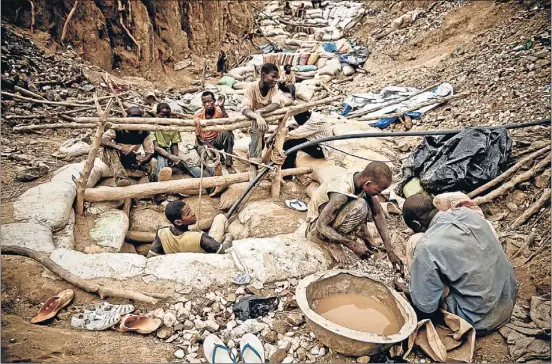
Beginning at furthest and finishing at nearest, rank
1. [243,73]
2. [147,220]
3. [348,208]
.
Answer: [243,73], [147,220], [348,208]

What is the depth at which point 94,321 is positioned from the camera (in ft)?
8.59

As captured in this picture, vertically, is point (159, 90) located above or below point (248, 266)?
above

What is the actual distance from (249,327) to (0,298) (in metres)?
1.71

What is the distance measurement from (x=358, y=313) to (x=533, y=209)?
226 centimetres

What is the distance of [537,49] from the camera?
6.41 meters

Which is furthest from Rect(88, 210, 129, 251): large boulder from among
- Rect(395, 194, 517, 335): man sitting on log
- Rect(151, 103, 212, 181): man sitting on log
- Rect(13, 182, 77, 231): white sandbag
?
Rect(395, 194, 517, 335): man sitting on log

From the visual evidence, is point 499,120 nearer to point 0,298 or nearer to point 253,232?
point 253,232

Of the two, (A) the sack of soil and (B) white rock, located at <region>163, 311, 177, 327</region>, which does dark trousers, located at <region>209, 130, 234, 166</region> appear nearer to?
(A) the sack of soil

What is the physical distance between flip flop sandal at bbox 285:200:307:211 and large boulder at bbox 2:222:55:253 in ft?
8.07

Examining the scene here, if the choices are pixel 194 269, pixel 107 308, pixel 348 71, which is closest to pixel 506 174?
pixel 194 269

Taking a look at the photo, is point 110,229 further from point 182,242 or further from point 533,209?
point 533,209

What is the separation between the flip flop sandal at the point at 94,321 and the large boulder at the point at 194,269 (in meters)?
0.47

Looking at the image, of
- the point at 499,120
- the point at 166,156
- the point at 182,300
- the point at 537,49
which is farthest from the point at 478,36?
the point at 182,300

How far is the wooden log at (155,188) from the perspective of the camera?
4.11 metres
